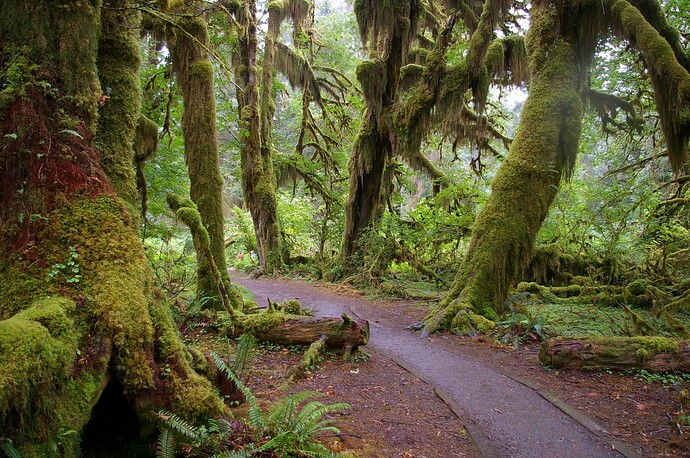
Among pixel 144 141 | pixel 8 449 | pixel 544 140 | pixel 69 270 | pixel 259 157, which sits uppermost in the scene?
pixel 259 157

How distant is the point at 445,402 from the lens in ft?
15.7

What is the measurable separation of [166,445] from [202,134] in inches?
261

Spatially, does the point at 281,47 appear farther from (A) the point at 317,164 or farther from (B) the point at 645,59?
(B) the point at 645,59

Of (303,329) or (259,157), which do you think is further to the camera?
(259,157)

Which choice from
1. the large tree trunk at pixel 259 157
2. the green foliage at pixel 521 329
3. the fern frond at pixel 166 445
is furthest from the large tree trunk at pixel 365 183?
the fern frond at pixel 166 445

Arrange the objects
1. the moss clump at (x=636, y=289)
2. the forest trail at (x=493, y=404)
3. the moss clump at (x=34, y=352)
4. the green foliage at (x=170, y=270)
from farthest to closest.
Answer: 1. the moss clump at (x=636, y=289)
2. the green foliage at (x=170, y=270)
3. the forest trail at (x=493, y=404)
4. the moss clump at (x=34, y=352)

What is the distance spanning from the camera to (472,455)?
3.66 metres

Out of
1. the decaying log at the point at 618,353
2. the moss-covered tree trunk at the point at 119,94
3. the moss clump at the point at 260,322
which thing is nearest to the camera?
the moss-covered tree trunk at the point at 119,94

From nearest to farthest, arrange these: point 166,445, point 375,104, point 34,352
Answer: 1. point 34,352
2. point 166,445
3. point 375,104

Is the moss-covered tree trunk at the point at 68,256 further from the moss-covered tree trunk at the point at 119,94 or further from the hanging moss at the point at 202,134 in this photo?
the hanging moss at the point at 202,134

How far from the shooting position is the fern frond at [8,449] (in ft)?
6.53

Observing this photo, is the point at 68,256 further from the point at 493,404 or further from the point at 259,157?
the point at 259,157

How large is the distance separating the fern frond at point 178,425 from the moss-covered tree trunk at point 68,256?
15cm

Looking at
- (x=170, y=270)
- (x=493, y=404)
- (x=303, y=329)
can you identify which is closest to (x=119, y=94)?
(x=303, y=329)
